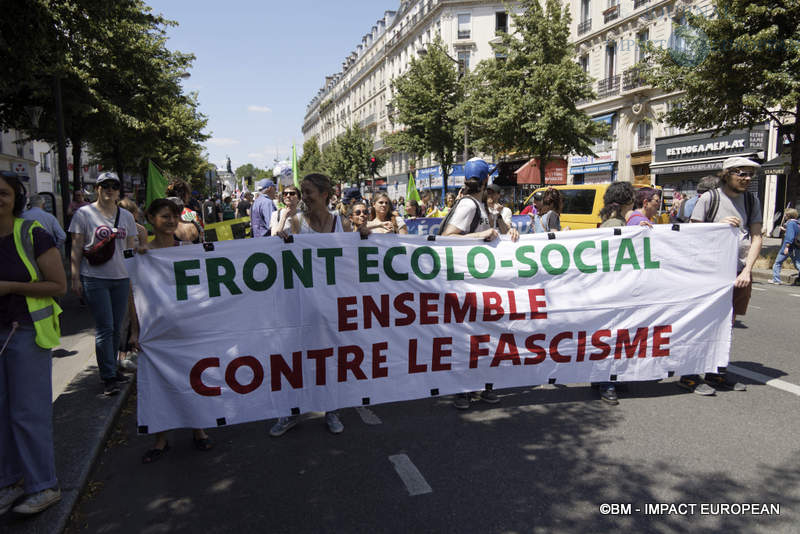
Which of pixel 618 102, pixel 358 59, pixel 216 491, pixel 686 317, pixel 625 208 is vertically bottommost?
pixel 216 491

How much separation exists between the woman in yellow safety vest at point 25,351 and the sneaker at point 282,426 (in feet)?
4.62

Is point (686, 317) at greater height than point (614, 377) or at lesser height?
greater

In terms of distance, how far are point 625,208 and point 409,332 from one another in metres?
2.40

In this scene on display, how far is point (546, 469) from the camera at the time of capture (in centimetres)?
345

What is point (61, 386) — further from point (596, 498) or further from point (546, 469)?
point (596, 498)

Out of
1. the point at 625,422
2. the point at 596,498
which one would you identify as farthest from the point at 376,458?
the point at 625,422

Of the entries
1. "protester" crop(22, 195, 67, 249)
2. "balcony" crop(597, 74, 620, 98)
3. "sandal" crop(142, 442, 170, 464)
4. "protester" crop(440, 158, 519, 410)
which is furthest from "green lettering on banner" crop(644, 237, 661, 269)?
"balcony" crop(597, 74, 620, 98)

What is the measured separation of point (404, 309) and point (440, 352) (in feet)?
1.44

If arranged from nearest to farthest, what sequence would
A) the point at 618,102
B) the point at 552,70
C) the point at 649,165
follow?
1. the point at 552,70
2. the point at 649,165
3. the point at 618,102

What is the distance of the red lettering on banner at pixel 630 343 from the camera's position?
457cm

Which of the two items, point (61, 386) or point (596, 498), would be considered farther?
point (61, 386)

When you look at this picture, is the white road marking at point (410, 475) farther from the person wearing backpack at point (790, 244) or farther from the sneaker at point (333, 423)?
the person wearing backpack at point (790, 244)

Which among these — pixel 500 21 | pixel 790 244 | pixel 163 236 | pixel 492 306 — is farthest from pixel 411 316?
pixel 500 21

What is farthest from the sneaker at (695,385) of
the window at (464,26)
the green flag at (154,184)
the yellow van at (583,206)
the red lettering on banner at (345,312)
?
the window at (464,26)
